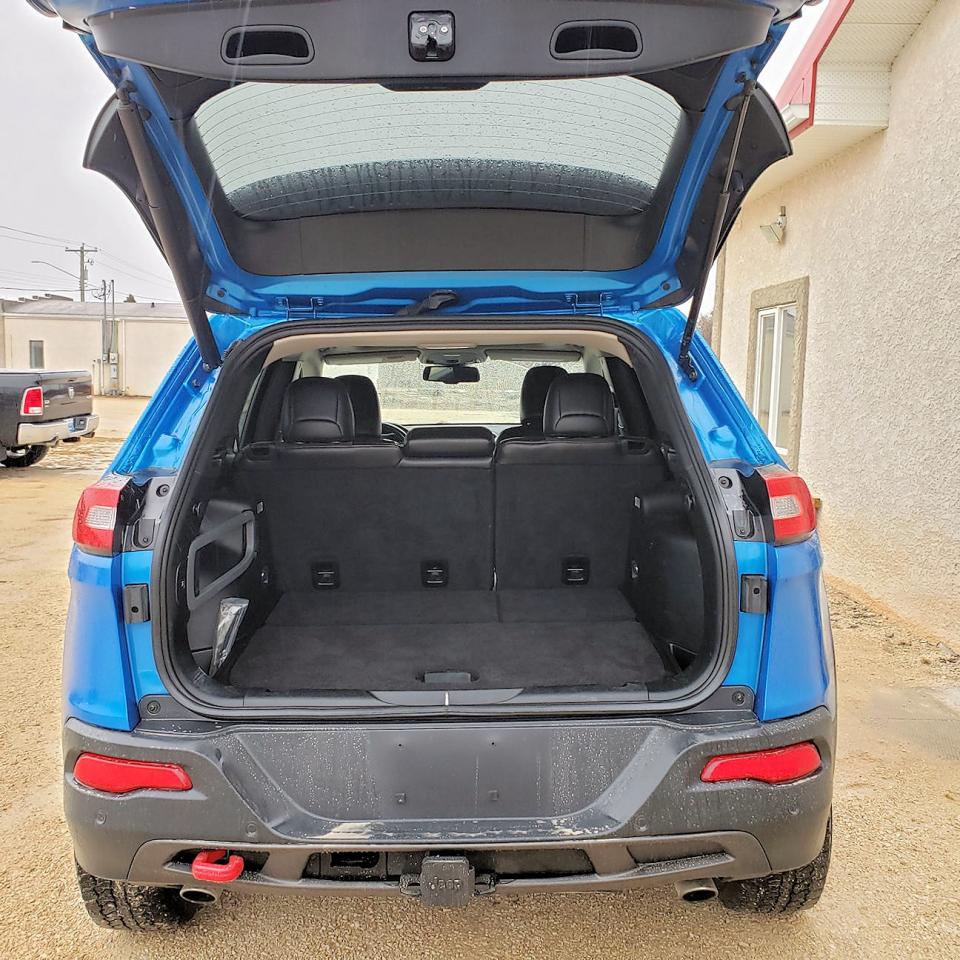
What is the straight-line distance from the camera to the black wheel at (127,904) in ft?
6.28

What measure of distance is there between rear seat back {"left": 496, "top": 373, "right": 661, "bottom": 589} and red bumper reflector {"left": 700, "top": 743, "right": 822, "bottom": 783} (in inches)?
55.1

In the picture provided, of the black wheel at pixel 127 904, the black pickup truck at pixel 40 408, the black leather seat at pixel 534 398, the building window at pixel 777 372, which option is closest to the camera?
the black wheel at pixel 127 904

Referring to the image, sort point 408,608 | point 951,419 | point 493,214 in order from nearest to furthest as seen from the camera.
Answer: point 493,214 < point 408,608 < point 951,419

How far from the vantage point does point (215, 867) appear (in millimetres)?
1596

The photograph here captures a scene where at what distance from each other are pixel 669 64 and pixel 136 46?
2.68 ft

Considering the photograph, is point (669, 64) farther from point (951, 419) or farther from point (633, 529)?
point (951, 419)

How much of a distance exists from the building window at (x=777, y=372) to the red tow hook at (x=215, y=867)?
219 inches

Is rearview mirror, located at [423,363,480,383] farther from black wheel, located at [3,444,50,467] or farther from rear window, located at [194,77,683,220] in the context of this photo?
black wheel, located at [3,444,50,467]

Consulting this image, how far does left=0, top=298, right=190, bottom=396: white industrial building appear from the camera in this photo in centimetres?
3209

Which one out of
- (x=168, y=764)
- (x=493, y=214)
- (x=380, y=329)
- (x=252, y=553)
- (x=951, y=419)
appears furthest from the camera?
(x=951, y=419)

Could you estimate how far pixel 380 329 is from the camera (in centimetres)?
212

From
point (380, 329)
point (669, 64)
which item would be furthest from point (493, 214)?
point (669, 64)

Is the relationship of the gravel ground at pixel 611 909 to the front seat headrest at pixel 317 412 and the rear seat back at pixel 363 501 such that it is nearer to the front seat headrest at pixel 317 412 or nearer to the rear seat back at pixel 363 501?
the rear seat back at pixel 363 501

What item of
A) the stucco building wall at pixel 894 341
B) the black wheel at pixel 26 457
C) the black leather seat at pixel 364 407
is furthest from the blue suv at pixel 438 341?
the black wheel at pixel 26 457
